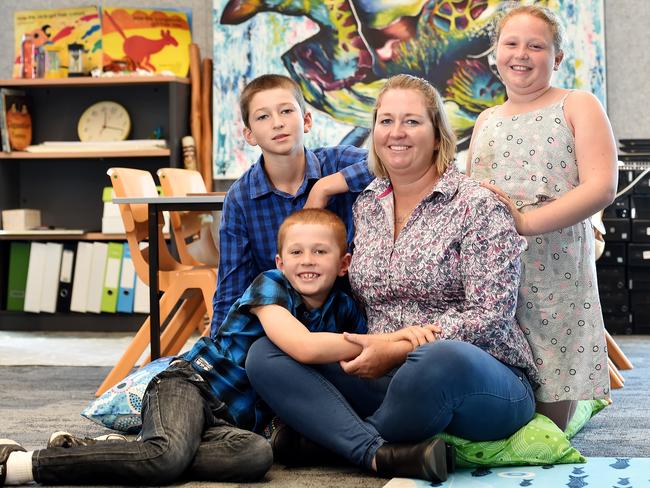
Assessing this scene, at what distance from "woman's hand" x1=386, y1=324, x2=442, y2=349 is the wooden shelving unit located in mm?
3322

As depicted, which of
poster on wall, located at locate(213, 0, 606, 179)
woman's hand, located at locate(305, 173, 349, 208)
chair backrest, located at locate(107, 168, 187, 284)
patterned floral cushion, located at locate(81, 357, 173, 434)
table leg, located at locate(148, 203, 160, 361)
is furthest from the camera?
poster on wall, located at locate(213, 0, 606, 179)

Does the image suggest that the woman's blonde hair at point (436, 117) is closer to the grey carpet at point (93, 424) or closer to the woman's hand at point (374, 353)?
the woman's hand at point (374, 353)

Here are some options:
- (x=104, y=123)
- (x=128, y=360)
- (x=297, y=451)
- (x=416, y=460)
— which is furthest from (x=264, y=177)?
(x=104, y=123)

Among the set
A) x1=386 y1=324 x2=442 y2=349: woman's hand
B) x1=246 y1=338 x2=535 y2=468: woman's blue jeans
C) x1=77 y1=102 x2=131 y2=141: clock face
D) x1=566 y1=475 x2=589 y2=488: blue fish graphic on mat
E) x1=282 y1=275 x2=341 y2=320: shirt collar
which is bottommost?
x1=566 y1=475 x2=589 y2=488: blue fish graphic on mat

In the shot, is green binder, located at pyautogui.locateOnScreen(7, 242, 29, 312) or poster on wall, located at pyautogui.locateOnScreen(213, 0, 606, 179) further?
green binder, located at pyautogui.locateOnScreen(7, 242, 29, 312)

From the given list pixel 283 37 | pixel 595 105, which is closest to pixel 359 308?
pixel 595 105

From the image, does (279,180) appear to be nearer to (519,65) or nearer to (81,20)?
(519,65)

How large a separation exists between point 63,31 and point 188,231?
2220 mm

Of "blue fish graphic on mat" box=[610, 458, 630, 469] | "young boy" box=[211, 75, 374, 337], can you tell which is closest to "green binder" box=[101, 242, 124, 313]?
"young boy" box=[211, 75, 374, 337]

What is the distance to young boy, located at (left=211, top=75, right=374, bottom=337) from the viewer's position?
2.25 metres

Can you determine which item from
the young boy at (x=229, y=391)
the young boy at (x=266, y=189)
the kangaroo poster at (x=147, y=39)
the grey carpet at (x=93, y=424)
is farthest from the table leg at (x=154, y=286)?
the kangaroo poster at (x=147, y=39)

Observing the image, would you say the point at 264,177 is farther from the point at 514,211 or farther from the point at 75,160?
the point at 75,160

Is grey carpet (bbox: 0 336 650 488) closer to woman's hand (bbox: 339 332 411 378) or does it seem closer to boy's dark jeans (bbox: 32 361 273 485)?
boy's dark jeans (bbox: 32 361 273 485)

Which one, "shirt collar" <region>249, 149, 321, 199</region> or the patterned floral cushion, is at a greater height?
"shirt collar" <region>249, 149, 321, 199</region>
